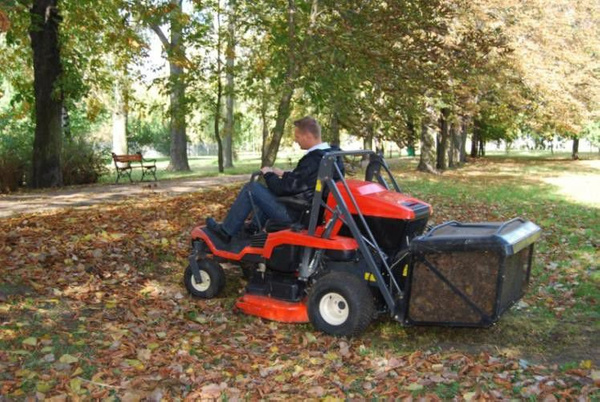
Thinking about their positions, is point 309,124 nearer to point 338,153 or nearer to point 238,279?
point 338,153

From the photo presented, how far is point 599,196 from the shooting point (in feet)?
52.0

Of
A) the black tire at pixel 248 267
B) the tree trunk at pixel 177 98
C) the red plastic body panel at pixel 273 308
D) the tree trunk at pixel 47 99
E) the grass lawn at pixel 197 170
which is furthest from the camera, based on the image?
the grass lawn at pixel 197 170

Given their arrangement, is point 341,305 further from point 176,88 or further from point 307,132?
point 176,88

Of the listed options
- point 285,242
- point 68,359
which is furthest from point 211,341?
point 68,359

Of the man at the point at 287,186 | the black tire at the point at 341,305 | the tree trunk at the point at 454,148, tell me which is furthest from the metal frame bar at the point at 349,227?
the tree trunk at the point at 454,148

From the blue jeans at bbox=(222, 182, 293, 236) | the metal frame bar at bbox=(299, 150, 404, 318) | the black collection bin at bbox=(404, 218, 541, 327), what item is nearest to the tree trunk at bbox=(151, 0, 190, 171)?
the blue jeans at bbox=(222, 182, 293, 236)

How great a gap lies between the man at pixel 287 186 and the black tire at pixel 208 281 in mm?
490

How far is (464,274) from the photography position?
Result: 4.49 m

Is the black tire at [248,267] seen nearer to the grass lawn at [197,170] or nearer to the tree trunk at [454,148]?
the grass lawn at [197,170]

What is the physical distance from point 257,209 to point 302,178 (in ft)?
2.08

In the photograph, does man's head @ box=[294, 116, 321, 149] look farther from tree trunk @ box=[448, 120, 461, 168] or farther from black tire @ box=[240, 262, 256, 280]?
tree trunk @ box=[448, 120, 461, 168]

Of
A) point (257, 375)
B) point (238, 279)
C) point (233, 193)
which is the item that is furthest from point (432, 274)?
point (233, 193)

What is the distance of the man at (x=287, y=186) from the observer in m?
5.49

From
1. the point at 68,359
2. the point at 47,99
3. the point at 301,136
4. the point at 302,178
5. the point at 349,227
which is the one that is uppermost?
the point at 47,99
